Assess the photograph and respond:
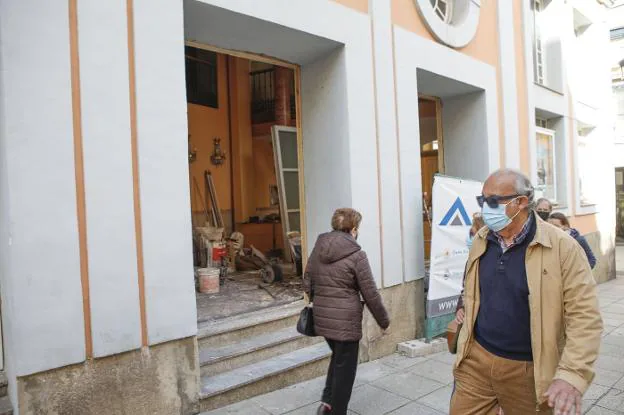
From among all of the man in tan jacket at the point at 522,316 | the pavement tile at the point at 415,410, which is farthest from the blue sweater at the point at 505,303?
the pavement tile at the point at 415,410

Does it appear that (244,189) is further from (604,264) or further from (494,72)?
(604,264)

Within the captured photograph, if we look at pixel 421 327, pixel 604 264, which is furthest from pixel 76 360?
pixel 604 264

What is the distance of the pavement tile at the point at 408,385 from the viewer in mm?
4297

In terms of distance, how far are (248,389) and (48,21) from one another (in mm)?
3212

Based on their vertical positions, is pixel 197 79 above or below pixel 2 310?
above

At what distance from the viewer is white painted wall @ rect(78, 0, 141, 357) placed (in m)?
→ 3.29

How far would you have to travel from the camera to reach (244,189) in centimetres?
1048

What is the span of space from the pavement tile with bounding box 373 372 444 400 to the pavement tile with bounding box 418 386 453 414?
0.20 ft

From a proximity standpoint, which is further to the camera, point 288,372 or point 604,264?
point 604,264

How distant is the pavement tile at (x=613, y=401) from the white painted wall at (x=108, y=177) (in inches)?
→ 153

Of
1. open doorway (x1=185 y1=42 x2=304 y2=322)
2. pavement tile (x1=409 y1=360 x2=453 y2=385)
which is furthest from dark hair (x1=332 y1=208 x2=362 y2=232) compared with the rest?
open doorway (x1=185 y1=42 x2=304 y2=322)

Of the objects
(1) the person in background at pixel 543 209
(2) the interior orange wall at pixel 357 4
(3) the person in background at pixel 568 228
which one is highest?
(2) the interior orange wall at pixel 357 4

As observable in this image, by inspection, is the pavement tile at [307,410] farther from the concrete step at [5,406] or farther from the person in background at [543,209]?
the person in background at [543,209]

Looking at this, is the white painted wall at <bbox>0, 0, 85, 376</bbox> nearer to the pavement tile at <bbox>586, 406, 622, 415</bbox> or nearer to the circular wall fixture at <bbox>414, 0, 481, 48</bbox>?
the pavement tile at <bbox>586, 406, 622, 415</bbox>
